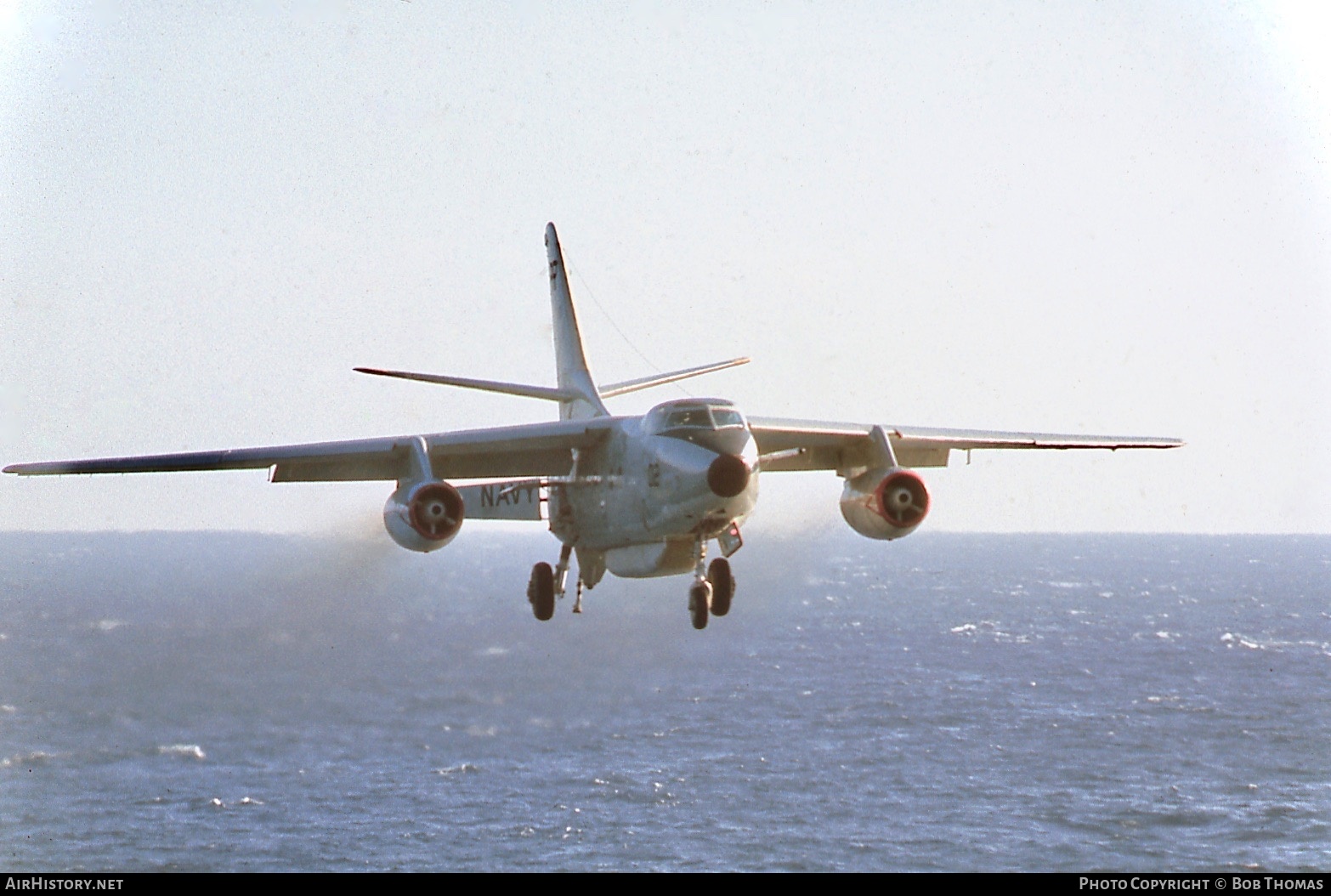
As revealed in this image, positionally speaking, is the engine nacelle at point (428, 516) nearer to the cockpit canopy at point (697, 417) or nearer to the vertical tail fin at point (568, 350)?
the cockpit canopy at point (697, 417)

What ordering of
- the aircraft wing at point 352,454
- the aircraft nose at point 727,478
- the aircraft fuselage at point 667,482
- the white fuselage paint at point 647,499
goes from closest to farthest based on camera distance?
the aircraft nose at point 727,478, the aircraft fuselage at point 667,482, the white fuselage paint at point 647,499, the aircraft wing at point 352,454

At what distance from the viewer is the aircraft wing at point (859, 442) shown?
2675 centimetres

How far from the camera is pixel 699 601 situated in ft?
79.6

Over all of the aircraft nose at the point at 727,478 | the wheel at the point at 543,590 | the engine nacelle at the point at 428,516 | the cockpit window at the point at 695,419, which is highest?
the cockpit window at the point at 695,419

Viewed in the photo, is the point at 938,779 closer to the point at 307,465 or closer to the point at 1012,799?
the point at 1012,799

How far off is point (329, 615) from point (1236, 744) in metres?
126

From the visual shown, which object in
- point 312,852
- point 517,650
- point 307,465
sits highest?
point 307,465

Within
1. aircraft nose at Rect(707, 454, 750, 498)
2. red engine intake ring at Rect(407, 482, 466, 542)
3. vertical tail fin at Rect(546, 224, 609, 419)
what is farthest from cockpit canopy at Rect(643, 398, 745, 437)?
vertical tail fin at Rect(546, 224, 609, 419)

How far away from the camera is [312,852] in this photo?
11944 centimetres

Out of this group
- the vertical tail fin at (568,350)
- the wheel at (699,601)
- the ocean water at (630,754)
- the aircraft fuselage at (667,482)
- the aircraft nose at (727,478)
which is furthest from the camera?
the ocean water at (630,754)

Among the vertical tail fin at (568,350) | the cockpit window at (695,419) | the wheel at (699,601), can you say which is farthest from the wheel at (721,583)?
the vertical tail fin at (568,350)

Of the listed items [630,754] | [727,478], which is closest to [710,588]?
[727,478]

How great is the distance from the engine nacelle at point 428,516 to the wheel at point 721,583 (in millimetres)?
5057

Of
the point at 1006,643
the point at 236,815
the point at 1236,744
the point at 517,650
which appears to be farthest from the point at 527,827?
the point at 1006,643
